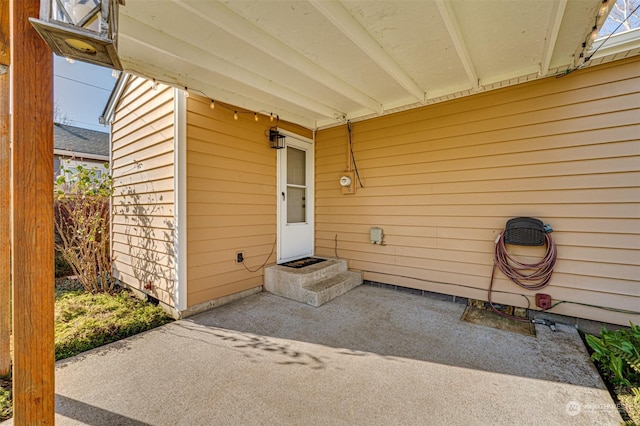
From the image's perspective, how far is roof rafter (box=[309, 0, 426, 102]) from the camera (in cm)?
195

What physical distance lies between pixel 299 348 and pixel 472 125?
11.0 feet

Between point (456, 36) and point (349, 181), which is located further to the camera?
point (349, 181)

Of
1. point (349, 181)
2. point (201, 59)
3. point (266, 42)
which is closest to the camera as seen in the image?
point (266, 42)

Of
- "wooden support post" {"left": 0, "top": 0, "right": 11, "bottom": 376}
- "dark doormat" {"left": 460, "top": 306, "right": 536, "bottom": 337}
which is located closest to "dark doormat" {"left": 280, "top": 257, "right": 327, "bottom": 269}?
"dark doormat" {"left": 460, "top": 306, "right": 536, "bottom": 337}

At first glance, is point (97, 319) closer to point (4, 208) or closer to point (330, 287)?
point (4, 208)

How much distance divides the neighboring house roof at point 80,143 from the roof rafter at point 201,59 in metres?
6.94

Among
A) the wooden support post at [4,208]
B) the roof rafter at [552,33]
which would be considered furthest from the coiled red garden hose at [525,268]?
the wooden support post at [4,208]

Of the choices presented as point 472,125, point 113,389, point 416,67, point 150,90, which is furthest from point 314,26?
point 113,389

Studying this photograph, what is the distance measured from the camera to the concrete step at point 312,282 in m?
3.53

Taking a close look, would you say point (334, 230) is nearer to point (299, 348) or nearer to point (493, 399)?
point (299, 348)

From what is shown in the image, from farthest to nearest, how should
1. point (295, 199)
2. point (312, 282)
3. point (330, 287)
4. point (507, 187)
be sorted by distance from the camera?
1. point (295, 199)
2. point (312, 282)
3. point (330, 287)
4. point (507, 187)

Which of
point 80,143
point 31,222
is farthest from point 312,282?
point 80,143

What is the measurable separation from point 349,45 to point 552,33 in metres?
1.70

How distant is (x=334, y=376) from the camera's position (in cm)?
204
